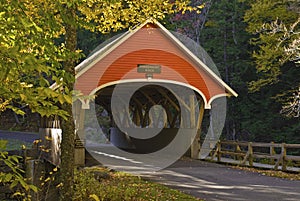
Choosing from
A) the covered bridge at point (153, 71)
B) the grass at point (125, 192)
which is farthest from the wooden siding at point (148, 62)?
the grass at point (125, 192)

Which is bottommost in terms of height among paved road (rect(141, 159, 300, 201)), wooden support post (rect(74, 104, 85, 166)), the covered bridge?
paved road (rect(141, 159, 300, 201))

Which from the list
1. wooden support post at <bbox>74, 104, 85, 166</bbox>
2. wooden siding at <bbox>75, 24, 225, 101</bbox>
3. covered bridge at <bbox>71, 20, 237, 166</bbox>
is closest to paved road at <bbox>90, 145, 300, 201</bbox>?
wooden support post at <bbox>74, 104, 85, 166</bbox>

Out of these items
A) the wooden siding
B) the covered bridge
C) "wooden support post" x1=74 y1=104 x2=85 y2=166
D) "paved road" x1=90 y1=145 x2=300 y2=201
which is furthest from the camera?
the wooden siding

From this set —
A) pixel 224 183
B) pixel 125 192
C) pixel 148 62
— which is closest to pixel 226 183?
pixel 224 183

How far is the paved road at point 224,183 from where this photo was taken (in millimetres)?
9977

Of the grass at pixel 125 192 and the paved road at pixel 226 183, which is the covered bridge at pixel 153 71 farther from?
the grass at pixel 125 192

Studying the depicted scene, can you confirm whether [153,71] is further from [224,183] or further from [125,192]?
[125,192]

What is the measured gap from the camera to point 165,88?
65.4 ft

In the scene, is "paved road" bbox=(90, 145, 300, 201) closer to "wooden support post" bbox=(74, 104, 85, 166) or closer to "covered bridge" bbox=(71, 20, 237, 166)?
"wooden support post" bbox=(74, 104, 85, 166)

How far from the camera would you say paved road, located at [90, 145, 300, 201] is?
9977mm

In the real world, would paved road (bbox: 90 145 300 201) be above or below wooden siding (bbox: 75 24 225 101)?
below

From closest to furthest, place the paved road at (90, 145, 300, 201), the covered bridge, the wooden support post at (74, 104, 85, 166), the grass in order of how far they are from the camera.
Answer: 1. the grass
2. the paved road at (90, 145, 300, 201)
3. the wooden support post at (74, 104, 85, 166)
4. the covered bridge

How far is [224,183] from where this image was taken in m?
12.0

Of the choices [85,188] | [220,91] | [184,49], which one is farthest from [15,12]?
[220,91]
